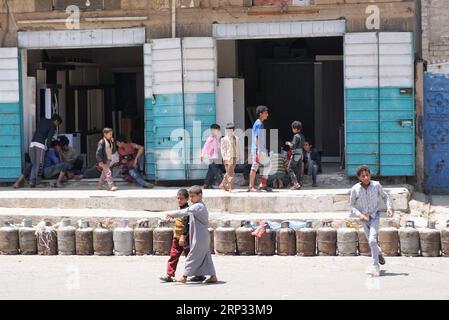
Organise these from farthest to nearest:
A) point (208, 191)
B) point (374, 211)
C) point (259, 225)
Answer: point (208, 191) < point (259, 225) < point (374, 211)

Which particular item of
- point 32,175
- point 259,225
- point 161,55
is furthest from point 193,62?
point 259,225

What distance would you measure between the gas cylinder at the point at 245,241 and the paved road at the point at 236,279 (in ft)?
0.84

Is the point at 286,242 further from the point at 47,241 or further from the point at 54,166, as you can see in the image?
the point at 54,166

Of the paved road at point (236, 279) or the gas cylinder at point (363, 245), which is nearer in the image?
the paved road at point (236, 279)

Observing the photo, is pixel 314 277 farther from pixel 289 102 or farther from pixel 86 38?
pixel 289 102

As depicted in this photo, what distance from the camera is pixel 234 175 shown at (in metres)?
19.9

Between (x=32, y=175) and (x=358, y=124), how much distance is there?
20.9 feet

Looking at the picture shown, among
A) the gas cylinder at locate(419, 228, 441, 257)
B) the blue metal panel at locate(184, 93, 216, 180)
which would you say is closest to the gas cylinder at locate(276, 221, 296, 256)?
the gas cylinder at locate(419, 228, 441, 257)

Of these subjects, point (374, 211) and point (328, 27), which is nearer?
point (374, 211)

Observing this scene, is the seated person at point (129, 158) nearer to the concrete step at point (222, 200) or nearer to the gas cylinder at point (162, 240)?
the concrete step at point (222, 200)

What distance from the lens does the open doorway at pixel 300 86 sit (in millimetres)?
23656

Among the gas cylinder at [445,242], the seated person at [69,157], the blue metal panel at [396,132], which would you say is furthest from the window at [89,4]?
the gas cylinder at [445,242]

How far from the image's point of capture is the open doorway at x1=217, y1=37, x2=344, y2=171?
23.7 meters

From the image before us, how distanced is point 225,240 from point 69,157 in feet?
21.2
